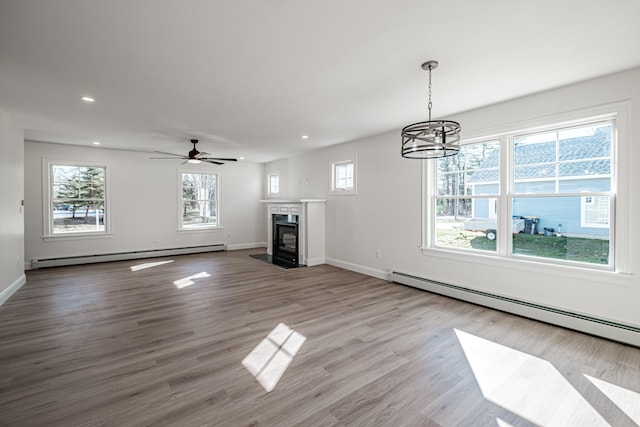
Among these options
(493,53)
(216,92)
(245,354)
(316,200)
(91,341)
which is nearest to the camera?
(493,53)

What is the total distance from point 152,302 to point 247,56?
11.3ft

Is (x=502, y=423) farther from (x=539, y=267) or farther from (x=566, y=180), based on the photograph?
(x=566, y=180)

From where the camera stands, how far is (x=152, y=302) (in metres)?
4.09

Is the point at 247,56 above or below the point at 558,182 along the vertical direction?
above

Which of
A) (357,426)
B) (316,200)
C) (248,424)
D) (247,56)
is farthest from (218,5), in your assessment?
(316,200)

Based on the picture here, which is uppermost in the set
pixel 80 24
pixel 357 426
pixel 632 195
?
pixel 80 24

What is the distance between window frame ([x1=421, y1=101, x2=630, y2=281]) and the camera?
115 inches

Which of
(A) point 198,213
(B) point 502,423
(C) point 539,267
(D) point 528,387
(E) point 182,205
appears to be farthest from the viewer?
(A) point 198,213

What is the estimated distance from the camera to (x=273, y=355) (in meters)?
2.67

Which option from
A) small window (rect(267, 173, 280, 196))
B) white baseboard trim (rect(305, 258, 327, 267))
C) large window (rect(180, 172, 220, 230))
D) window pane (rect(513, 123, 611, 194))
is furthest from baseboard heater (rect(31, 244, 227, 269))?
window pane (rect(513, 123, 611, 194))

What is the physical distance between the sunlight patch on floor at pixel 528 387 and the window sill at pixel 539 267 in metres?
1.23

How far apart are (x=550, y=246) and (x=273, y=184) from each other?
6.99 meters

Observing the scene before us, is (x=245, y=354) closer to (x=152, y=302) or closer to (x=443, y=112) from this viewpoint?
(x=152, y=302)

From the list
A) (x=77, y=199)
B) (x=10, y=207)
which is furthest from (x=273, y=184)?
(x=10, y=207)
